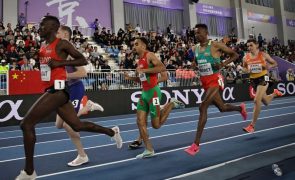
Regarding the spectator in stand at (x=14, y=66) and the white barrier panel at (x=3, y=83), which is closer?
the white barrier panel at (x=3, y=83)

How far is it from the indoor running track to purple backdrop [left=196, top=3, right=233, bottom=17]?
21.4 metres

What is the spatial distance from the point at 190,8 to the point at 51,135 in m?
21.3

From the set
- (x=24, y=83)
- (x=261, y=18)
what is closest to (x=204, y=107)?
(x=24, y=83)

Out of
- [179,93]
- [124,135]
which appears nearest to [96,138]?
[124,135]

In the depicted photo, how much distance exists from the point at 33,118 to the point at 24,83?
25.3ft

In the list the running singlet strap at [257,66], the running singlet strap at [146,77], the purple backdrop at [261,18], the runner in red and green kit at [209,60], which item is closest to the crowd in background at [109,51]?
the running singlet strap at [257,66]

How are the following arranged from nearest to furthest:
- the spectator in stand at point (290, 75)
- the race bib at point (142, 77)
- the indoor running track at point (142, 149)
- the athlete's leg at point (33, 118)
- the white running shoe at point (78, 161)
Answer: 1. the athlete's leg at point (33, 118)
2. the indoor running track at point (142, 149)
3. the white running shoe at point (78, 161)
4. the race bib at point (142, 77)
5. the spectator in stand at point (290, 75)

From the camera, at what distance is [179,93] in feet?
49.7

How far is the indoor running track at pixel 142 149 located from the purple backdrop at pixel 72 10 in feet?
41.6

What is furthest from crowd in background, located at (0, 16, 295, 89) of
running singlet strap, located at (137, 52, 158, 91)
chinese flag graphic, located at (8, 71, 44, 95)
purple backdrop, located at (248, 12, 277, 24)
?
purple backdrop, located at (248, 12, 277, 24)

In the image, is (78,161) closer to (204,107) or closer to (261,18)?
(204,107)

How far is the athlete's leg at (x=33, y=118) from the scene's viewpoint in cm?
356

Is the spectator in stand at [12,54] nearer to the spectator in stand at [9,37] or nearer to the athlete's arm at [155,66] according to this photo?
the spectator in stand at [9,37]

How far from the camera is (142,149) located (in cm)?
576
